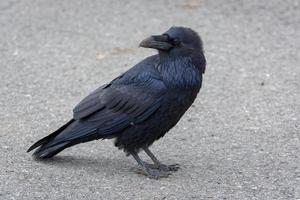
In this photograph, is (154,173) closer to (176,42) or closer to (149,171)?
→ (149,171)

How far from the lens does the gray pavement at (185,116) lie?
6.30 metres

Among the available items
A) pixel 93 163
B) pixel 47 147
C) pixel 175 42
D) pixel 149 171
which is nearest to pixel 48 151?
pixel 47 147

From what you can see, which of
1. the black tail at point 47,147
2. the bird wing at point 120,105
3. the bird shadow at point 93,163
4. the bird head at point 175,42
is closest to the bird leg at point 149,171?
the bird shadow at point 93,163

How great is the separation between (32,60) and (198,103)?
2578mm

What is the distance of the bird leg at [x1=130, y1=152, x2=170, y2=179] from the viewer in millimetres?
6512

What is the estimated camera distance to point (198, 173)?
6586 mm

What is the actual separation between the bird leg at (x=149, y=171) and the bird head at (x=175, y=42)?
0.99 metres

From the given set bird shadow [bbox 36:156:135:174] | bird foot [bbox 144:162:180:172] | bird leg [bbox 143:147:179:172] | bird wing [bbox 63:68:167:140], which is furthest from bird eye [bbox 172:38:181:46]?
bird shadow [bbox 36:156:135:174]

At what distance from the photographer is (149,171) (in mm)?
6539

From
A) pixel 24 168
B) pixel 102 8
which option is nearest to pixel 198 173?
pixel 24 168

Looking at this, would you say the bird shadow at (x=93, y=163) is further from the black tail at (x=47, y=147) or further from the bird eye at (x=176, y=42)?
the bird eye at (x=176, y=42)

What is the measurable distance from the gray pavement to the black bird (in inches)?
10.7

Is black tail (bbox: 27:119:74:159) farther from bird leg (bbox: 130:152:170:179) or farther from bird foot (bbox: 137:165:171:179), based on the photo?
bird foot (bbox: 137:165:171:179)

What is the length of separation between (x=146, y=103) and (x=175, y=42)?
0.60 m
